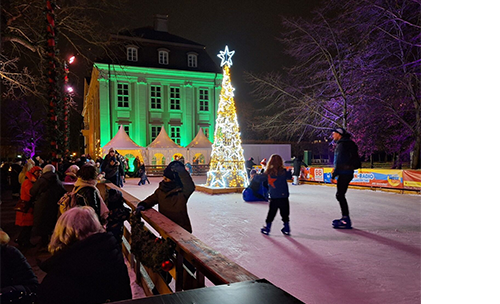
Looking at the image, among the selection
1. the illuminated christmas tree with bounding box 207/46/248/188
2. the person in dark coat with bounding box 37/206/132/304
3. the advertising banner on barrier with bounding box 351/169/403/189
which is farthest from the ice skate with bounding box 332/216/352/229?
the advertising banner on barrier with bounding box 351/169/403/189

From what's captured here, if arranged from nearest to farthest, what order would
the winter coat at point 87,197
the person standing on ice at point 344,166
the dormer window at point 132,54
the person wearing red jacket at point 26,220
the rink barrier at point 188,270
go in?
the rink barrier at point 188,270
the winter coat at point 87,197
the person wearing red jacket at point 26,220
the person standing on ice at point 344,166
the dormer window at point 132,54

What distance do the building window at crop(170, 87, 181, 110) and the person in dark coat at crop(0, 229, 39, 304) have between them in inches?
1163

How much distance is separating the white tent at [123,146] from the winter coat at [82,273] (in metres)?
22.6

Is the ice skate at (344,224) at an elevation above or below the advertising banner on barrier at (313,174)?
below

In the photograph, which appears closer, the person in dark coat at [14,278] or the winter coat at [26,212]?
the person in dark coat at [14,278]

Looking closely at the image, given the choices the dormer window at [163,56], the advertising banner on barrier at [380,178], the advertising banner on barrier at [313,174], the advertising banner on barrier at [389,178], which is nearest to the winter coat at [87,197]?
the advertising banner on barrier at [389,178]

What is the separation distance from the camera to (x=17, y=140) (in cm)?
4759

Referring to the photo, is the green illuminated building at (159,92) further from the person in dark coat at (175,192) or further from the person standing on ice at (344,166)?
the person in dark coat at (175,192)

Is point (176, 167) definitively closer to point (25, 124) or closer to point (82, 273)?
point (82, 273)

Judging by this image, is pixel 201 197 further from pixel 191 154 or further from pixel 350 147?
pixel 191 154

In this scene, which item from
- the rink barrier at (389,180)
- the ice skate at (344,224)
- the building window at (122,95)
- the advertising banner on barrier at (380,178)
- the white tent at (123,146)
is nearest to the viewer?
the ice skate at (344,224)

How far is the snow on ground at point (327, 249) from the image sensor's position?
3602mm

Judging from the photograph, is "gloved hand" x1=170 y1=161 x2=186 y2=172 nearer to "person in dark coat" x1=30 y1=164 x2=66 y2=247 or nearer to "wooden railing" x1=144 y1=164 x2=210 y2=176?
"person in dark coat" x1=30 y1=164 x2=66 y2=247

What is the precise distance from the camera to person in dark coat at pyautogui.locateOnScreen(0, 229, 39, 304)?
2357 millimetres
